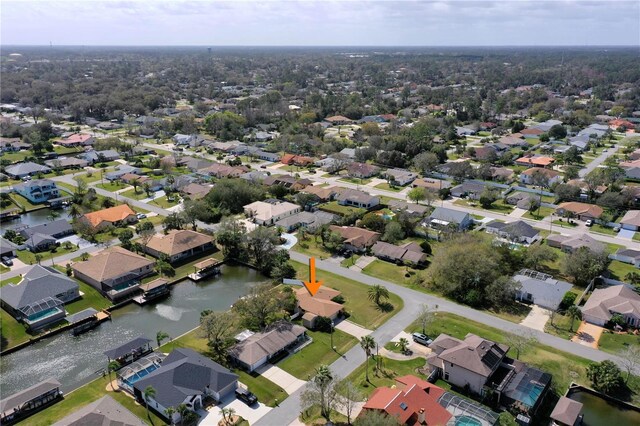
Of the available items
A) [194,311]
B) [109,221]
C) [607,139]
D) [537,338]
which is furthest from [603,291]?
[607,139]

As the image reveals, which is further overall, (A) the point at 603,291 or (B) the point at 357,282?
(B) the point at 357,282

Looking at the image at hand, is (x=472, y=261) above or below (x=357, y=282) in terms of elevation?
above

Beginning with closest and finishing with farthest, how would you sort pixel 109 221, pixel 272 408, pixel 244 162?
pixel 272 408, pixel 109 221, pixel 244 162

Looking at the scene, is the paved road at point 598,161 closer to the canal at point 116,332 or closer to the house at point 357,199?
the house at point 357,199

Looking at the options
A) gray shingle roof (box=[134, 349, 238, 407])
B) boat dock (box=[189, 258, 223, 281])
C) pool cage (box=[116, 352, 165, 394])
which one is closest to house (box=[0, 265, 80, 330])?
boat dock (box=[189, 258, 223, 281])

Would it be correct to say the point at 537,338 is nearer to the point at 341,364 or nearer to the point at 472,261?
the point at 472,261

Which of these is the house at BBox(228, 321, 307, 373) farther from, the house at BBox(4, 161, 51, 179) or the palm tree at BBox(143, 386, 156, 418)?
the house at BBox(4, 161, 51, 179)

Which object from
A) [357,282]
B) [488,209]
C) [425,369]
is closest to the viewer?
[425,369]

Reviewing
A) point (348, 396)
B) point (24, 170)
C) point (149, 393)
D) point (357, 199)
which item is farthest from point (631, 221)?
point (24, 170)
